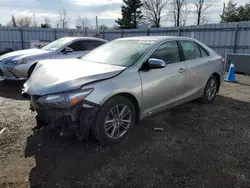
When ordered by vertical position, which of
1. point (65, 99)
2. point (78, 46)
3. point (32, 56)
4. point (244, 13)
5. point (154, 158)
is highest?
point (244, 13)

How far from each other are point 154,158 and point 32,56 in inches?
208

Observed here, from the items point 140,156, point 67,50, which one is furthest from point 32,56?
point 140,156

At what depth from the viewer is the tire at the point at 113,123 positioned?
10.2ft

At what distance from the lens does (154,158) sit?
3090 mm

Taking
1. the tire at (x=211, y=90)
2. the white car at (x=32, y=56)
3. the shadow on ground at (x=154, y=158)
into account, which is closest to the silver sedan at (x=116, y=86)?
the shadow on ground at (x=154, y=158)

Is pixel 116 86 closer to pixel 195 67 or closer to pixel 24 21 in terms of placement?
pixel 195 67

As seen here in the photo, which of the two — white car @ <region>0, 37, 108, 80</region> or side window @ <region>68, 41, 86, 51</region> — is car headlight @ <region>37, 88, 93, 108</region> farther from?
side window @ <region>68, 41, 86, 51</region>

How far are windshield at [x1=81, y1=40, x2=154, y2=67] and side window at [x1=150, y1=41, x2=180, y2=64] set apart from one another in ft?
0.68

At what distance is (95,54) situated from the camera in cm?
439

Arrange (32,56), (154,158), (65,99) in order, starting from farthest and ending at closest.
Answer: (32,56)
(154,158)
(65,99)

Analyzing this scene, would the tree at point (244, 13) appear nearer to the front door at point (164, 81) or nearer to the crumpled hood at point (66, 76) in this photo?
the front door at point (164, 81)

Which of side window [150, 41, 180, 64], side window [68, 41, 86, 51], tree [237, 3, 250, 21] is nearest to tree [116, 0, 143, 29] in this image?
tree [237, 3, 250, 21]

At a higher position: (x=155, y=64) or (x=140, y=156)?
(x=155, y=64)

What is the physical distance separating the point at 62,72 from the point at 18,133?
1.37 m
